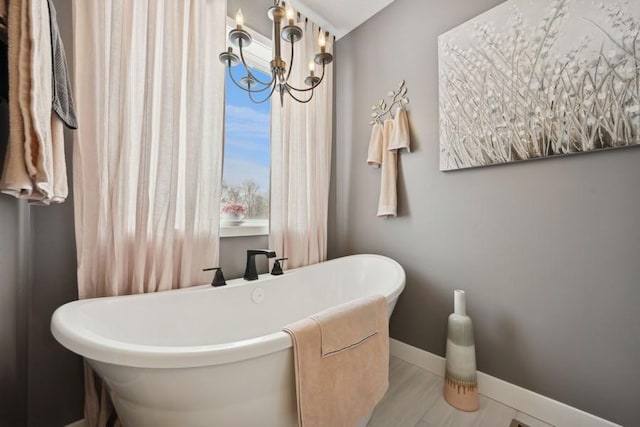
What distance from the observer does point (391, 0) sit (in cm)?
193

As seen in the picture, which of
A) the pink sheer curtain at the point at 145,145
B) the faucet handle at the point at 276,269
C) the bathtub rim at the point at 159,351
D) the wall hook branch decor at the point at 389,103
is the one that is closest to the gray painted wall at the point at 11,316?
the pink sheer curtain at the point at 145,145

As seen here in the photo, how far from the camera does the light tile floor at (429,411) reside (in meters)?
1.23

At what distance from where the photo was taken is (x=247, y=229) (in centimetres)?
173

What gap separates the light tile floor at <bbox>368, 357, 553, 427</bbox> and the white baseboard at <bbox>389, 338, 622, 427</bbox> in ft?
0.10

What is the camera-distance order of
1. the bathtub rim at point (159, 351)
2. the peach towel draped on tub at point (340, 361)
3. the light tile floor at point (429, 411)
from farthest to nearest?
1. the light tile floor at point (429, 411)
2. the peach towel draped on tub at point (340, 361)
3. the bathtub rim at point (159, 351)

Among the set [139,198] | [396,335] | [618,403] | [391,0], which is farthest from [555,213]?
[139,198]

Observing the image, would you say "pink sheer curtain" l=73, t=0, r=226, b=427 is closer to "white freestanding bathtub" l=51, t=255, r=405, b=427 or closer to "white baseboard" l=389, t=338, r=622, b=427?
"white freestanding bathtub" l=51, t=255, r=405, b=427

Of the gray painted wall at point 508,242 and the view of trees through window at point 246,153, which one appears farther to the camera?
the view of trees through window at point 246,153

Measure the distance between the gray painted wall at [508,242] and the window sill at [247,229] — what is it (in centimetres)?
80

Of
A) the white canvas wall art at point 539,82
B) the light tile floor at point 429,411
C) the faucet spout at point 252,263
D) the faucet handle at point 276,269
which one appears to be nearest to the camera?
the white canvas wall art at point 539,82

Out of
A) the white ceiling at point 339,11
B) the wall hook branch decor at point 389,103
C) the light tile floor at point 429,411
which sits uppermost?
the white ceiling at point 339,11

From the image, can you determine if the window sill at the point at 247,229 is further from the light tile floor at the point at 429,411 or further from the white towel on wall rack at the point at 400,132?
the light tile floor at the point at 429,411

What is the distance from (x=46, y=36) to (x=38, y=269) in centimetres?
91

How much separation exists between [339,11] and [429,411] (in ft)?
9.13
